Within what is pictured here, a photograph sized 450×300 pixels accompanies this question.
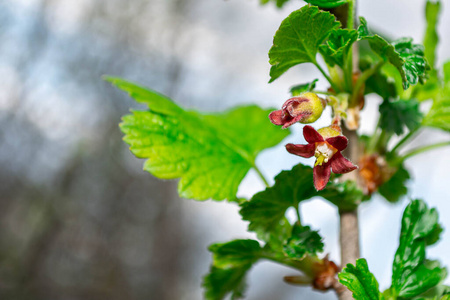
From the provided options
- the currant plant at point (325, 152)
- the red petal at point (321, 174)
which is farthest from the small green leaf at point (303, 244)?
the red petal at point (321, 174)

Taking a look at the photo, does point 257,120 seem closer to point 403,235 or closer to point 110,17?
point 403,235

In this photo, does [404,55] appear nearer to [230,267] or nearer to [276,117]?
[276,117]

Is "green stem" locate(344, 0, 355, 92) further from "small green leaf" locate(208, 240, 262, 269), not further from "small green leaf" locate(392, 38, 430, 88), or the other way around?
"small green leaf" locate(208, 240, 262, 269)

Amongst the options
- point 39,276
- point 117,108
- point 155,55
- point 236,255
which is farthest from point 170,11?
point 236,255

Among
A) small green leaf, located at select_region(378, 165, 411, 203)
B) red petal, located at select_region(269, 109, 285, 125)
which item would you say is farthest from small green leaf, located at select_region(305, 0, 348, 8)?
small green leaf, located at select_region(378, 165, 411, 203)

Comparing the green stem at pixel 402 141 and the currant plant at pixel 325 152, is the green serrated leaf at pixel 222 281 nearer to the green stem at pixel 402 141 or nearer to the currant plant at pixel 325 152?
the currant plant at pixel 325 152

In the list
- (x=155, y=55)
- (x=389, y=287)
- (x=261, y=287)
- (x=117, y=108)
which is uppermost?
(x=155, y=55)
